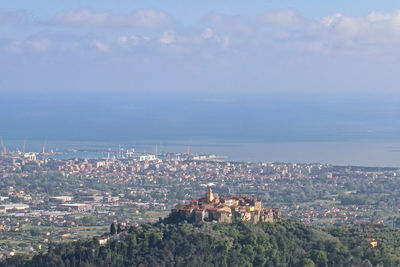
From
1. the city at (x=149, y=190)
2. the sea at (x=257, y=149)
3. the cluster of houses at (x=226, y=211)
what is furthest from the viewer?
the sea at (x=257, y=149)

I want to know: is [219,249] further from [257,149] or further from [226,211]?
[257,149]

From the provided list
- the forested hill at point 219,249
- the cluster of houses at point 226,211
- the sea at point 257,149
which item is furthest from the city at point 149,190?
the forested hill at point 219,249

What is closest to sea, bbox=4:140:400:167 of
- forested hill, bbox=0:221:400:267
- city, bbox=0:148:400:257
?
city, bbox=0:148:400:257

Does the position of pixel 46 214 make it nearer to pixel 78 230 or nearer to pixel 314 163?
pixel 78 230

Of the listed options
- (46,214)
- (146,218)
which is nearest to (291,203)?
(146,218)

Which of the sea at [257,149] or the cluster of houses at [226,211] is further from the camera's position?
the sea at [257,149]

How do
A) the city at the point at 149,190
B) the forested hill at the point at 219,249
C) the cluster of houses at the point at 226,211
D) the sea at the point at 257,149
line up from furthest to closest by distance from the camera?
1. the sea at the point at 257,149
2. the city at the point at 149,190
3. the cluster of houses at the point at 226,211
4. the forested hill at the point at 219,249

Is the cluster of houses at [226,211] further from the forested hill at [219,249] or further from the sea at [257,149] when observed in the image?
the sea at [257,149]
